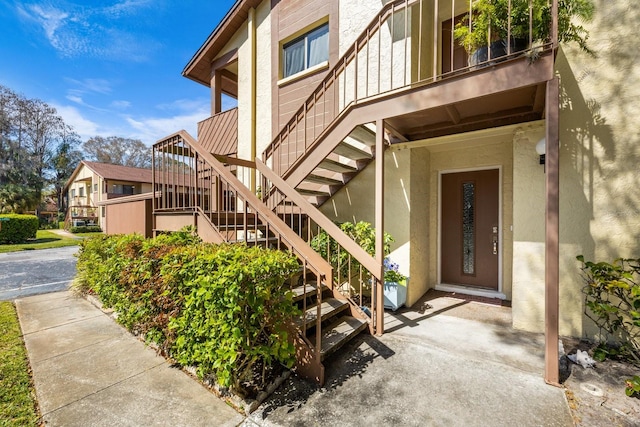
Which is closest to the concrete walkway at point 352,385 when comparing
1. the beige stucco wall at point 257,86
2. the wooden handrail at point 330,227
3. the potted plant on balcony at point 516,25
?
the wooden handrail at point 330,227

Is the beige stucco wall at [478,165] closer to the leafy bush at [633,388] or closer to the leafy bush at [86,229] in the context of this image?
the leafy bush at [633,388]

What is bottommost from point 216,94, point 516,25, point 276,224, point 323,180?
point 276,224

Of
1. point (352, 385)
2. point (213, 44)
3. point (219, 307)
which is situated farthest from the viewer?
point (213, 44)

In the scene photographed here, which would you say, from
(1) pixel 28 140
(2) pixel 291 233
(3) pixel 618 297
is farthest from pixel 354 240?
(1) pixel 28 140

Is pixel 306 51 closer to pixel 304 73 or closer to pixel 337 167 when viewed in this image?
pixel 304 73

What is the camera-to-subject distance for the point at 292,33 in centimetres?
683

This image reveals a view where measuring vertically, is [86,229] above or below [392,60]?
below

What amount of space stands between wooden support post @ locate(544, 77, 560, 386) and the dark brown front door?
8.90 ft

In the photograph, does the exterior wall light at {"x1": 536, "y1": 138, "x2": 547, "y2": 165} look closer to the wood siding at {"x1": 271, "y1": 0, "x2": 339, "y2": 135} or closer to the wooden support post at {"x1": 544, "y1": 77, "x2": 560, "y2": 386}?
the wooden support post at {"x1": 544, "y1": 77, "x2": 560, "y2": 386}

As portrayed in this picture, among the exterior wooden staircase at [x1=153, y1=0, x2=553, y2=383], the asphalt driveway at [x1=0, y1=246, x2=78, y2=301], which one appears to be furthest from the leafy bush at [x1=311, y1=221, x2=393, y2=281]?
the asphalt driveway at [x1=0, y1=246, x2=78, y2=301]

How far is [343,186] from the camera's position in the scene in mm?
5664

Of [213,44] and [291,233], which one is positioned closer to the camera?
[291,233]

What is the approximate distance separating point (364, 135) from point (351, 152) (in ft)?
1.27

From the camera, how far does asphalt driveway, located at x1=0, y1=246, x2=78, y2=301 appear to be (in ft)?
20.1
